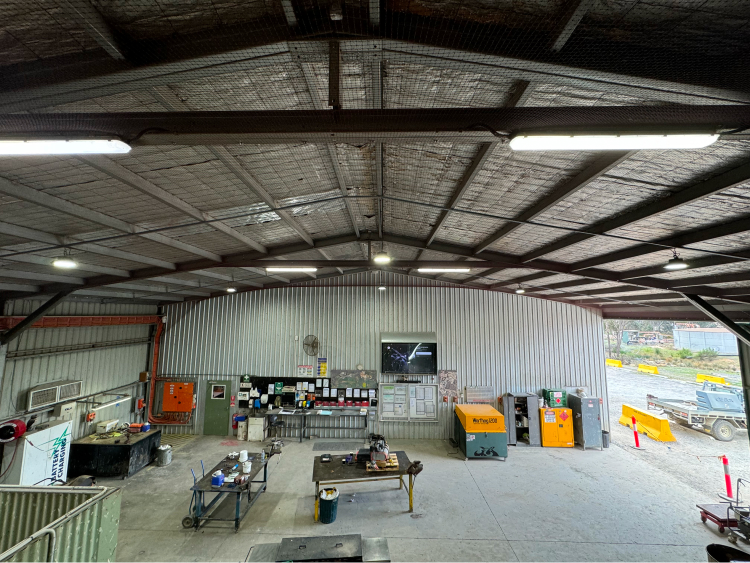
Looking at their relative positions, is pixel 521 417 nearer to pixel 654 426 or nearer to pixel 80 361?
pixel 654 426

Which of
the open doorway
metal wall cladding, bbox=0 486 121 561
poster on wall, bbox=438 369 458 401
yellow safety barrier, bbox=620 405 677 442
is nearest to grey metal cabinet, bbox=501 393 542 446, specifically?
poster on wall, bbox=438 369 458 401

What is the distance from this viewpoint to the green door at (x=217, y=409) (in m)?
10.4

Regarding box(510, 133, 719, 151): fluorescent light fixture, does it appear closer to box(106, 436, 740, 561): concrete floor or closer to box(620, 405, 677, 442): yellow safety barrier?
box(106, 436, 740, 561): concrete floor

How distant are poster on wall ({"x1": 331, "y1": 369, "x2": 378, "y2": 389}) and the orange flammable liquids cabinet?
16.3 feet

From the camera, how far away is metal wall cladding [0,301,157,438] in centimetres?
660

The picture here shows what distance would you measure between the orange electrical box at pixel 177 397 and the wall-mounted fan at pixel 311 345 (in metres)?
3.71

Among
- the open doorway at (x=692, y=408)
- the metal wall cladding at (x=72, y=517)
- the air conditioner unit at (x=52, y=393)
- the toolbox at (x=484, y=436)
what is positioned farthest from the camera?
the toolbox at (x=484, y=436)

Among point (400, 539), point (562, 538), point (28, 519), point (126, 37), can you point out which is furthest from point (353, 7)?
point (562, 538)

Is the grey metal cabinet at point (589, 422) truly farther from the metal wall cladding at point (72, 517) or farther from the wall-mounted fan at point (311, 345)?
the metal wall cladding at point (72, 517)

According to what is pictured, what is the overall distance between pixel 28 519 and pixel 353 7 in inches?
220

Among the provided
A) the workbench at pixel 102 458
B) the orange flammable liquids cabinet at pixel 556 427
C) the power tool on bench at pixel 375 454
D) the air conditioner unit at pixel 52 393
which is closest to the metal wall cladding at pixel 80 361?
the air conditioner unit at pixel 52 393

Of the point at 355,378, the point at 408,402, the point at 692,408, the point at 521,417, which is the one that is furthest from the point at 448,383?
the point at 692,408

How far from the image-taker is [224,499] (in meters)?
6.92

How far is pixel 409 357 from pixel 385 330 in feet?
3.62
